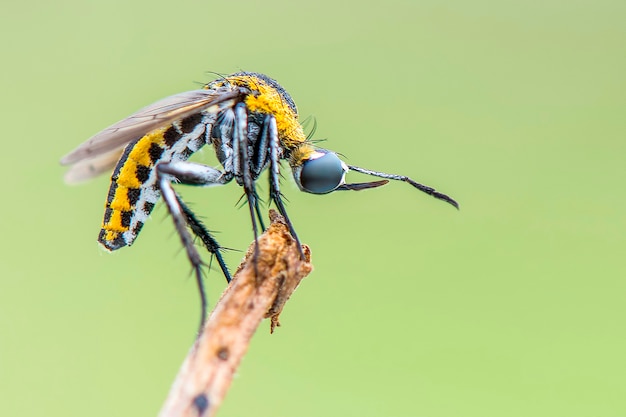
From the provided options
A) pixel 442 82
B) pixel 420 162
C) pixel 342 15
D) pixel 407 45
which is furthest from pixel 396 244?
pixel 342 15

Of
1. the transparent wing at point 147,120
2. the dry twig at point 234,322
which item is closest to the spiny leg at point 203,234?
the transparent wing at point 147,120

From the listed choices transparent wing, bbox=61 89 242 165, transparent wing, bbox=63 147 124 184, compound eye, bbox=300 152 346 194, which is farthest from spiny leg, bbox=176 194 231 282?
transparent wing, bbox=63 147 124 184

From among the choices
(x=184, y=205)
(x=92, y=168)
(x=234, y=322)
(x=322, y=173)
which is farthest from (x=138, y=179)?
(x=234, y=322)

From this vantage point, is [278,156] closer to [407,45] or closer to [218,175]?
[218,175]

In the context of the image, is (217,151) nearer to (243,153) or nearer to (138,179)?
(138,179)

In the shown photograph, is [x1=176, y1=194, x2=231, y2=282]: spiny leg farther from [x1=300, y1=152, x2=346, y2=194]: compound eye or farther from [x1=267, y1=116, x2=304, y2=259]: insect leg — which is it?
[x1=300, y1=152, x2=346, y2=194]: compound eye

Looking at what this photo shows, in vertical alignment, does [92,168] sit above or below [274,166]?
below
